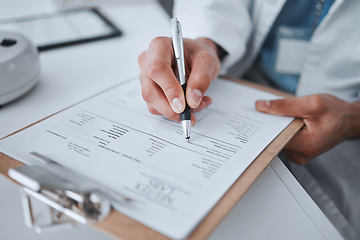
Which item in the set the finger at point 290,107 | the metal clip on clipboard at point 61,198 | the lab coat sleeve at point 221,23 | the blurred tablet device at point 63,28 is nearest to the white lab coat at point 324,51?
the lab coat sleeve at point 221,23

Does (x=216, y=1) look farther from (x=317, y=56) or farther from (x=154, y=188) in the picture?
(x=154, y=188)

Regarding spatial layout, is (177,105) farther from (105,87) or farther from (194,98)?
(105,87)

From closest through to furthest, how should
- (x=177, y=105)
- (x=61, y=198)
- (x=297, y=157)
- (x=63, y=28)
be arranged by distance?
(x=61, y=198)
(x=177, y=105)
(x=297, y=157)
(x=63, y=28)

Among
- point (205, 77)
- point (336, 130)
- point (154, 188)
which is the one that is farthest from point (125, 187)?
point (336, 130)

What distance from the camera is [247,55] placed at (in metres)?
0.80

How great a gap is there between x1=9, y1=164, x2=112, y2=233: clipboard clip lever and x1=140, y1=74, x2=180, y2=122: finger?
17 centimetres

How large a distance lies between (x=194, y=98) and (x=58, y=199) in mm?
231

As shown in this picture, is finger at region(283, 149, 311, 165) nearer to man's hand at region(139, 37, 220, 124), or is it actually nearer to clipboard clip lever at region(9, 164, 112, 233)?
man's hand at region(139, 37, 220, 124)

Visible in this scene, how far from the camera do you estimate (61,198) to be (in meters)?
0.32

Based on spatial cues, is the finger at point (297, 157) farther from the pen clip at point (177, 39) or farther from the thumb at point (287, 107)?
the pen clip at point (177, 39)

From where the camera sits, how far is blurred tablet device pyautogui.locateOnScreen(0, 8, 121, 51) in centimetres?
73

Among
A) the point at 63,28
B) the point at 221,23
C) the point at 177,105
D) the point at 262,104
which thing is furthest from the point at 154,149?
the point at 63,28

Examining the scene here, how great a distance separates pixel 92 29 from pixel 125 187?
23.6 inches

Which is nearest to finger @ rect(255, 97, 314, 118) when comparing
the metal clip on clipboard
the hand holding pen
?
the hand holding pen
